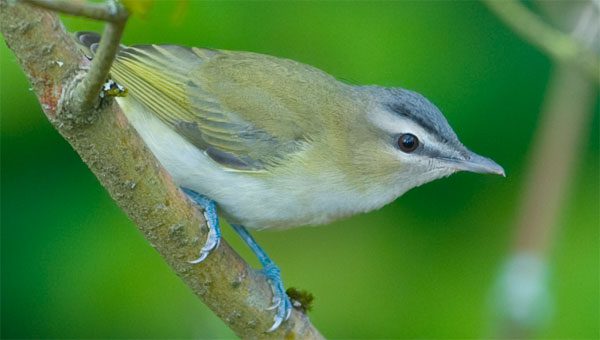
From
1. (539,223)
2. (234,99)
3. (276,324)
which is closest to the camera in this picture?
(276,324)

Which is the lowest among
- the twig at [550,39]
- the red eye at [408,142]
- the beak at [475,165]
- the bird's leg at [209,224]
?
the bird's leg at [209,224]

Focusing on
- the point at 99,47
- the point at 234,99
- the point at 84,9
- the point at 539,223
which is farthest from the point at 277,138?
the point at 84,9

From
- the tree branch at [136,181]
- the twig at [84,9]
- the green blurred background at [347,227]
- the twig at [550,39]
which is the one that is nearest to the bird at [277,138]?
the tree branch at [136,181]

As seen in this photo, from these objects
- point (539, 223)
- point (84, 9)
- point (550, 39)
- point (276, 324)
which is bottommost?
point (276, 324)

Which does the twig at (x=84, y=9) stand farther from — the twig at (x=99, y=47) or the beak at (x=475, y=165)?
the beak at (x=475, y=165)

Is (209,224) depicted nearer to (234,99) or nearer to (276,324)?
(276,324)

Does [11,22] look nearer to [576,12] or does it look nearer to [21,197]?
[21,197]

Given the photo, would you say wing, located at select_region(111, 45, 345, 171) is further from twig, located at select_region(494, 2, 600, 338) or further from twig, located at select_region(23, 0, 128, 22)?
twig, located at select_region(23, 0, 128, 22)

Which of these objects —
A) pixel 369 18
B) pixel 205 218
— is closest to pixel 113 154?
pixel 205 218
